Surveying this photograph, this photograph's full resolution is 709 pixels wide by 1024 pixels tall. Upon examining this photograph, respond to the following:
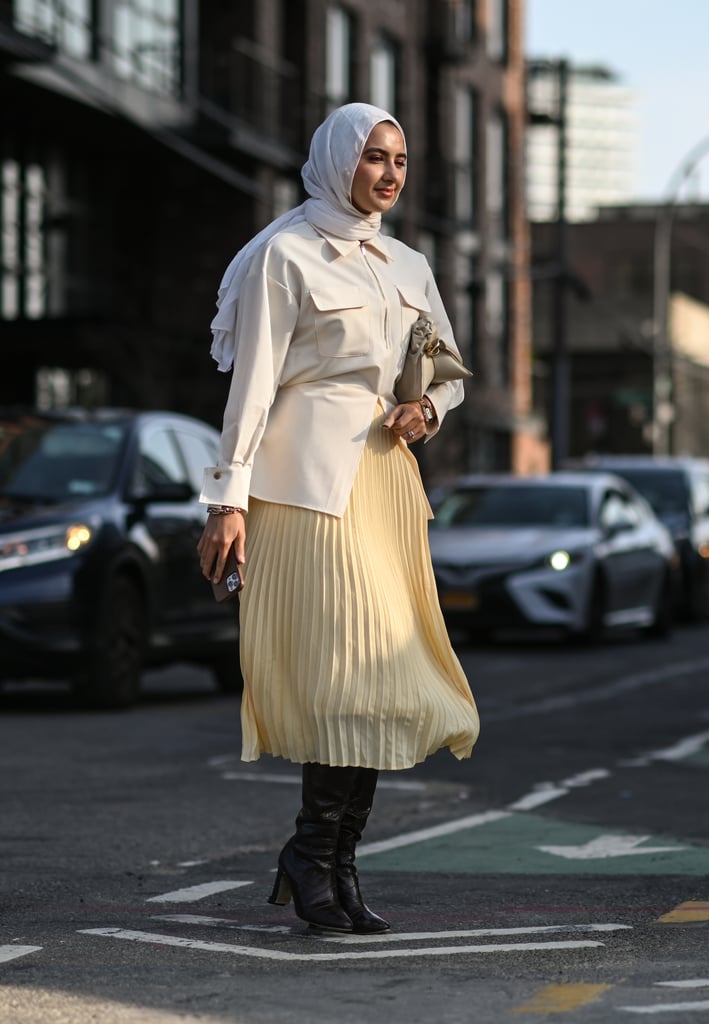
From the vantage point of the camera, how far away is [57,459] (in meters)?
12.2

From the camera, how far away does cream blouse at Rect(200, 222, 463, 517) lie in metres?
5.02

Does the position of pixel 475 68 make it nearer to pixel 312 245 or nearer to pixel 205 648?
pixel 205 648

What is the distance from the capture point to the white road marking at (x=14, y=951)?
4785 mm

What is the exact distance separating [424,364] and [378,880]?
168 cm

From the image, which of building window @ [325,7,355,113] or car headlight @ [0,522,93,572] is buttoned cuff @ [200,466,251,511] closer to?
car headlight @ [0,522,93,572]

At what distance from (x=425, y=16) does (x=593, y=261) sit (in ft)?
170

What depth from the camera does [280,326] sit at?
16.7 ft

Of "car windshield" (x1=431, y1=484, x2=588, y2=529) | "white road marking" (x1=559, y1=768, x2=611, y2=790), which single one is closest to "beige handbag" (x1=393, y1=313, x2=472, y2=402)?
"white road marking" (x1=559, y1=768, x2=611, y2=790)

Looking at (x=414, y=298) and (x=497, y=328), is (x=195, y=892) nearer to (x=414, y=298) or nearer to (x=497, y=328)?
(x=414, y=298)

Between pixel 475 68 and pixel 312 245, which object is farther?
pixel 475 68

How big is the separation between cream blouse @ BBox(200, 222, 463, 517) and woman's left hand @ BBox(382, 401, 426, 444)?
0.18 feet

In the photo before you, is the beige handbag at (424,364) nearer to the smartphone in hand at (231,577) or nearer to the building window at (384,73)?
the smartphone in hand at (231,577)

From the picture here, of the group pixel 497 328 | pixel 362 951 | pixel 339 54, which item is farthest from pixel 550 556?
pixel 497 328

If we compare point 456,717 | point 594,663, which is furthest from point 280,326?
point 594,663
